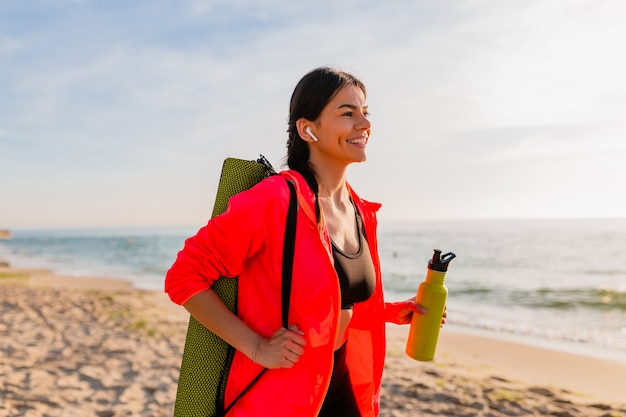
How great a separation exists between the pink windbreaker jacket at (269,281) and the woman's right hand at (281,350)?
46 mm

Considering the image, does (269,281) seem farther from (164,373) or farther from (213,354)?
(164,373)

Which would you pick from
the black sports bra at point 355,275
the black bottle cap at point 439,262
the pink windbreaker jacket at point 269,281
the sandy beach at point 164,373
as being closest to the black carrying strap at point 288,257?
A: the pink windbreaker jacket at point 269,281

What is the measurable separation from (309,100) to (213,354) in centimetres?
105

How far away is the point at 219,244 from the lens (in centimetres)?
164

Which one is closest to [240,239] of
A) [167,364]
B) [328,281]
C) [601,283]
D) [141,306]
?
[328,281]

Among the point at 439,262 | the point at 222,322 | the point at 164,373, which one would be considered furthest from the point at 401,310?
the point at 164,373

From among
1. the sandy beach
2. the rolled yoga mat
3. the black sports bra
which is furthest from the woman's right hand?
the sandy beach

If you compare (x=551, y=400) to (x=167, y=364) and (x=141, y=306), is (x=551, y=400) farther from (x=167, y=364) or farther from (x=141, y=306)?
(x=141, y=306)

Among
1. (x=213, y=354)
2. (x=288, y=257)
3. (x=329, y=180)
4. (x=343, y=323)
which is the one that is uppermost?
(x=329, y=180)

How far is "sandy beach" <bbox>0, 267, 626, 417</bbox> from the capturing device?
512 cm

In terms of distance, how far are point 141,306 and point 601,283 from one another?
17373mm

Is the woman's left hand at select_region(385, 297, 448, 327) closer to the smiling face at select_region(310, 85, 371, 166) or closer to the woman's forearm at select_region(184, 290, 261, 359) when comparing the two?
the smiling face at select_region(310, 85, 371, 166)

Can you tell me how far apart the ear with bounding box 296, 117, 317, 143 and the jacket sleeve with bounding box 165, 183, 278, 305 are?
479 millimetres

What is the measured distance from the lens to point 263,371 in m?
1.72
